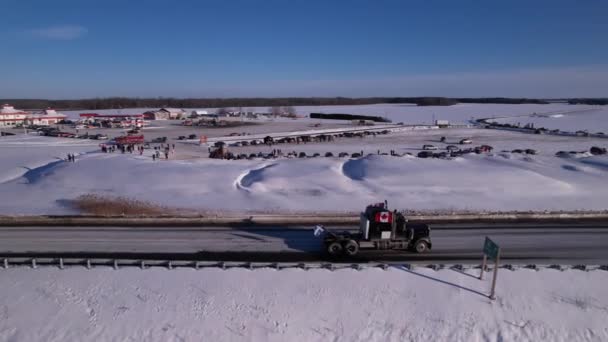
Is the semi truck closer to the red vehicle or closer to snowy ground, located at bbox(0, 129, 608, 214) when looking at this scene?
snowy ground, located at bbox(0, 129, 608, 214)

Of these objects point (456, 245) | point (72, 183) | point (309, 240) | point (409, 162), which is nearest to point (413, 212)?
point (456, 245)

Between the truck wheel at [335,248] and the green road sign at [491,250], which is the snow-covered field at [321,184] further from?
the green road sign at [491,250]

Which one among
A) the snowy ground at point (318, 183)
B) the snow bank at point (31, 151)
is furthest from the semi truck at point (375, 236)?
the snow bank at point (31, 151)

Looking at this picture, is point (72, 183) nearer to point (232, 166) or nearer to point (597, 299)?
point (232, 166)

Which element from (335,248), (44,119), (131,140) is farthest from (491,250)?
(44,119)

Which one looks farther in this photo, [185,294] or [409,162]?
[409,162]

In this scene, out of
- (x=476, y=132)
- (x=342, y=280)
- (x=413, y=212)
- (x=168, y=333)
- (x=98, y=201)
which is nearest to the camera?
(x=168, y=333)

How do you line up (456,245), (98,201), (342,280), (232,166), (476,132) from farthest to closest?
(476,132) < (232,166) < (98,201) < (456,245) < (342,280)
